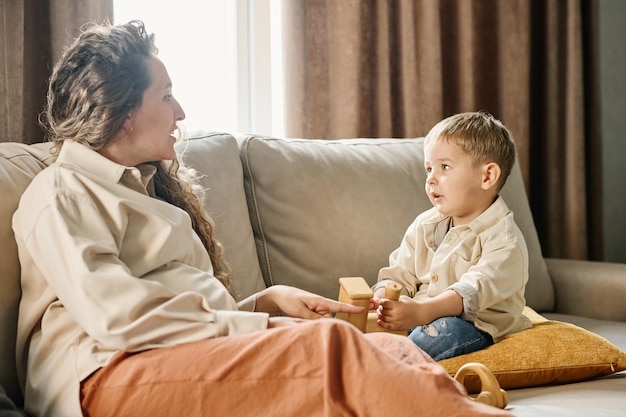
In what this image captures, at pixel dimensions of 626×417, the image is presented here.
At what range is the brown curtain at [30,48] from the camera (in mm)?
2061

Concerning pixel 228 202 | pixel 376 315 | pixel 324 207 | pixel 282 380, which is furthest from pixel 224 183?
pixel 282 380

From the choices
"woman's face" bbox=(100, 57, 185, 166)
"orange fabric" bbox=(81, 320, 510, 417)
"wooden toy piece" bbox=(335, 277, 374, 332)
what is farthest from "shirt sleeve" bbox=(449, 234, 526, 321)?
"woman's face" bbox=(100, 57, 185, 166)

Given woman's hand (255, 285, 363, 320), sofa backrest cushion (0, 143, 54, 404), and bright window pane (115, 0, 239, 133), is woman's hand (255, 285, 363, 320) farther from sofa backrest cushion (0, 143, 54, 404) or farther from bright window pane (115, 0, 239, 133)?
bright window pane (115, 0, 239, 133)

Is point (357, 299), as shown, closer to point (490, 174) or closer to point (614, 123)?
point (490, 174)

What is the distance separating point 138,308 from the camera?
4.45 ft

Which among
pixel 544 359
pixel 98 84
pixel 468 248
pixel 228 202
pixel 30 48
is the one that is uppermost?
pixel 30 48

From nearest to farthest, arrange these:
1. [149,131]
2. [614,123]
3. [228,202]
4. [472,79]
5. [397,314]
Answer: [149,131] → [397,314] → [228,202] → [472,79] → [614,123]

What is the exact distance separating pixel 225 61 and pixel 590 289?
146 centimetres

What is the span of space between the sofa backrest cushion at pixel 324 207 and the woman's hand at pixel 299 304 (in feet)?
1.36

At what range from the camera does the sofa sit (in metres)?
1.81

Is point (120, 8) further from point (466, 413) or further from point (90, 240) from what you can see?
point (466, 413)

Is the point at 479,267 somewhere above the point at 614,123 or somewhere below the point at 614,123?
below

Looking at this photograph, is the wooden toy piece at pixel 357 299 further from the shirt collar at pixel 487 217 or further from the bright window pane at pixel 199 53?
the bright window pane at pixel 199 53

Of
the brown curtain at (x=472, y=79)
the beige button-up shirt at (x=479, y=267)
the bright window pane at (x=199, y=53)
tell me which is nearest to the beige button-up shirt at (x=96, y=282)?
the beige button-up shirt at (x=479, y=267)
